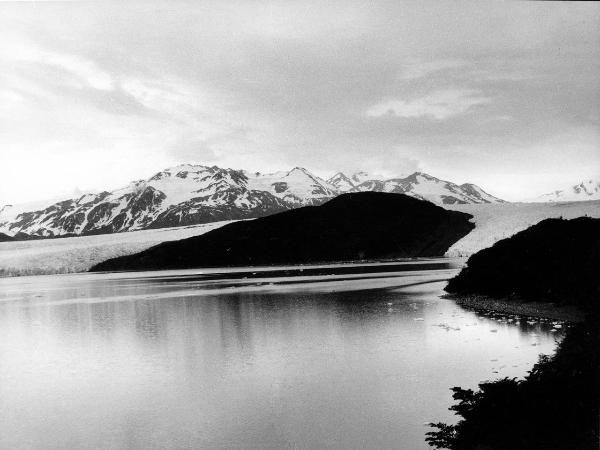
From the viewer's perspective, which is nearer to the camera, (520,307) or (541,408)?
(541,408)

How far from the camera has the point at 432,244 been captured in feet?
305

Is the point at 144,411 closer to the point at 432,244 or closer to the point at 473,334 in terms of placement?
the point at 473,334

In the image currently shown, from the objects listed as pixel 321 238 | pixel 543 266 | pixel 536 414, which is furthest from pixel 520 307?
pixel 321 238

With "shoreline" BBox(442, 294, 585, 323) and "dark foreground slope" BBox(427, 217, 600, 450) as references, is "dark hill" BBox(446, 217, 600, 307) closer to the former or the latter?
"shoreline" BBox(442, 294, 585, 323)

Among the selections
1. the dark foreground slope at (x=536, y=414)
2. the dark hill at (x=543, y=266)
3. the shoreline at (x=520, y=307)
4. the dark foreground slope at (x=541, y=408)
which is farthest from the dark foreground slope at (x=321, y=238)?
the dark foreground slope at (x=536, y=414)

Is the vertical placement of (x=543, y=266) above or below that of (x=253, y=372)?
above

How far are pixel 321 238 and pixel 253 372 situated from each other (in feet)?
287

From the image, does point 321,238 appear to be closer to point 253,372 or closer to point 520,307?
point 520,307

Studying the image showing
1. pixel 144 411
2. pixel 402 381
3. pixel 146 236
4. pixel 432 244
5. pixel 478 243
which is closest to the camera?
pixel 144 411

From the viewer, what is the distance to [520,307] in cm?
2366

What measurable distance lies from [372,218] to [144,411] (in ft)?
324

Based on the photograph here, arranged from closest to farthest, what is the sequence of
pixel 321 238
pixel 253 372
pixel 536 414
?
pixel 536 414 < pixel 253 372 < pixel 321 238

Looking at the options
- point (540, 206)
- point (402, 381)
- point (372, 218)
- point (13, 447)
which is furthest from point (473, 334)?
point (372, 218)

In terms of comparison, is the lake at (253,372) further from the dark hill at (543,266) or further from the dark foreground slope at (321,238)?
the dark foreground slope at (321,238)
